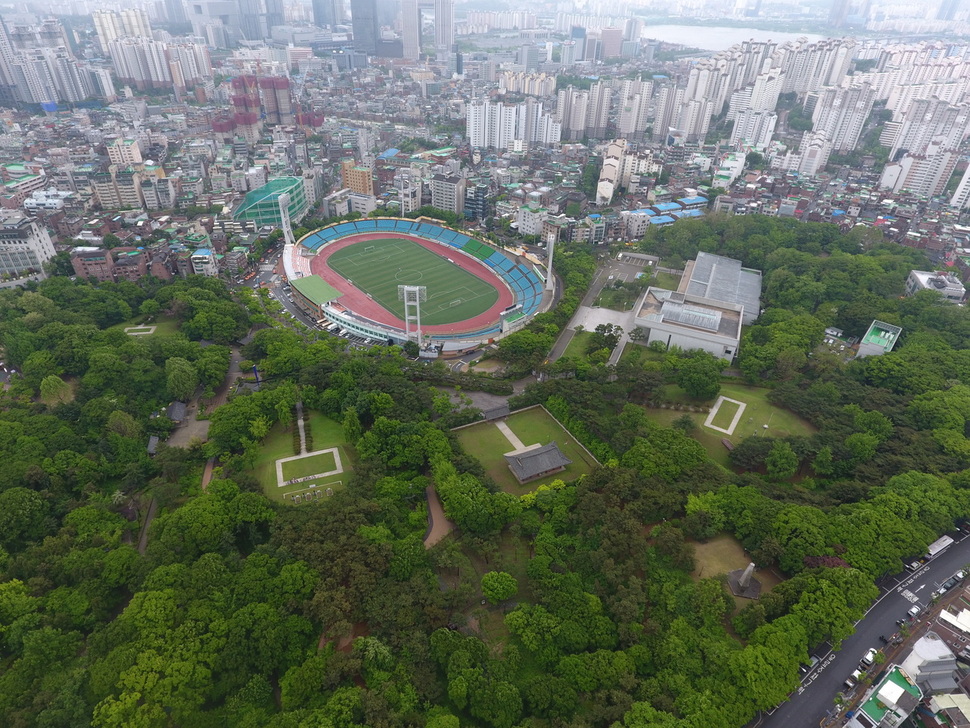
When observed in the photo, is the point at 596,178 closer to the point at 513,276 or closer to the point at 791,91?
the point at 513,276

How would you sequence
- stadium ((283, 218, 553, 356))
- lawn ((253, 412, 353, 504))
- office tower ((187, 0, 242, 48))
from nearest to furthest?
lawn ((253, 412, 353, 504)), stadium ((283, 218, 553, 356)), office tower ((187, 0, 242, 48))

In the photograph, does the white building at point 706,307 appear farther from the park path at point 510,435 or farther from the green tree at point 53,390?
the green tree at point 53,390

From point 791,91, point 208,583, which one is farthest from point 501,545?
point 791,91

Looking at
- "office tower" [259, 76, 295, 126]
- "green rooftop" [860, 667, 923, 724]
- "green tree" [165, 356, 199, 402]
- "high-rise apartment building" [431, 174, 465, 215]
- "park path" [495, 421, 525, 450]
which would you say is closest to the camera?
"green rooftop" [860, 667, 923, 724]

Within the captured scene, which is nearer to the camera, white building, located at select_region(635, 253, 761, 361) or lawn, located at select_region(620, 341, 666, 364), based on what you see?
lawn, located at select_region(620, 341, 666, 364)

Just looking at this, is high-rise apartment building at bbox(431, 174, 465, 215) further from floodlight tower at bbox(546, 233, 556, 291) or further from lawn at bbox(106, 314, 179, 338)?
lawn at bbox(106, 314, 179, 338)

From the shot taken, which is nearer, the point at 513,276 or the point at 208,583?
the point at 208,583

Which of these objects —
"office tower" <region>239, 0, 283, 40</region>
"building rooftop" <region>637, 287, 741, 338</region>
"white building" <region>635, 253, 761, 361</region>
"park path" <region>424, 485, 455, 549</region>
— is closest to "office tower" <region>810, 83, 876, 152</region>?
"white building" <region>635, 253, 761, 361</region>
